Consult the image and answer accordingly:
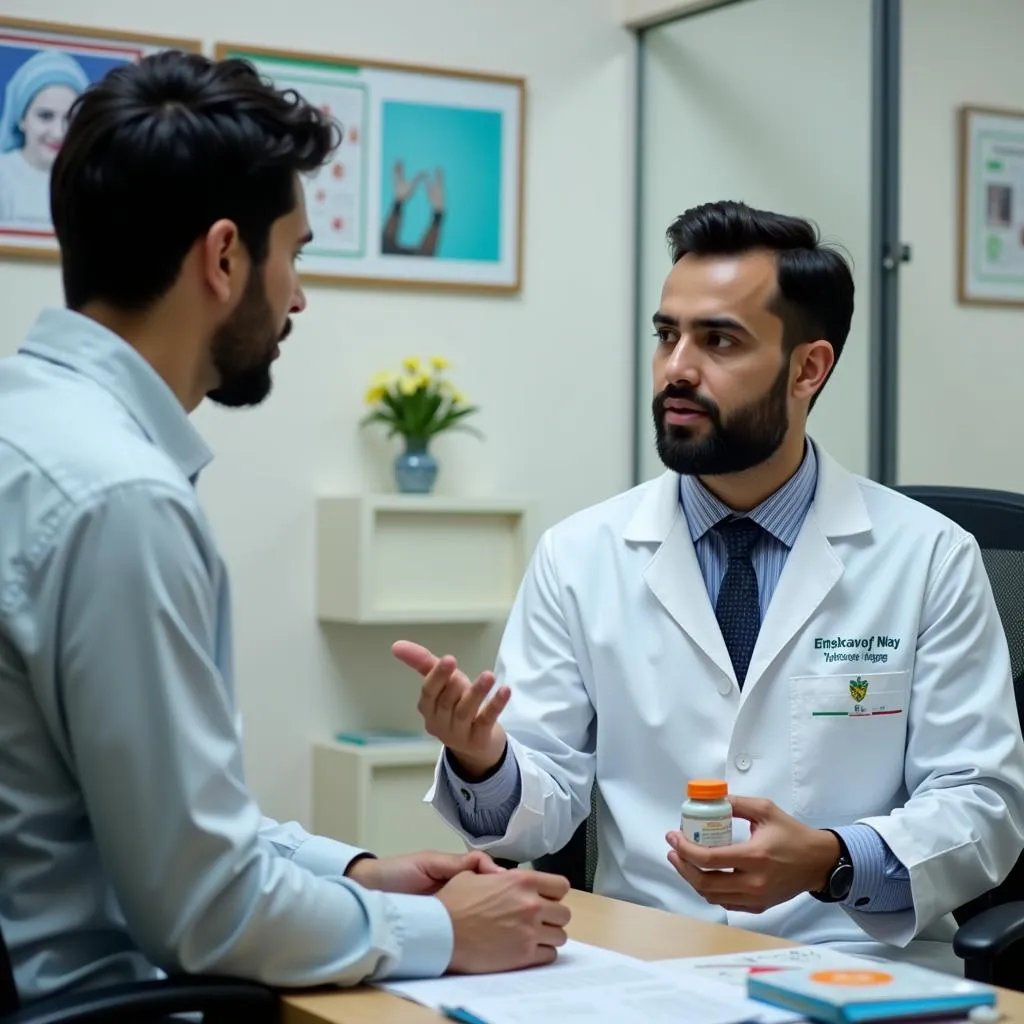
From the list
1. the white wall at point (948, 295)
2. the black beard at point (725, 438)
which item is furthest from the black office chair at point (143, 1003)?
the white wall at point (948, 295)

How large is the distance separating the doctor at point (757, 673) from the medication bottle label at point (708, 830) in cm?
3

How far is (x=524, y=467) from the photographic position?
4520 millimetres

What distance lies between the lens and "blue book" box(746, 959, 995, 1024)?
1270mm

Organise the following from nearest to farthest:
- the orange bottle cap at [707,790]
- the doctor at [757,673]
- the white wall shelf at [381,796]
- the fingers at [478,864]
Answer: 1. the fingers at [478,864]
2. the orange bottle cap at [707,790]
3. the doctor at [757,673]
4. the white wall shelf at [381,796]

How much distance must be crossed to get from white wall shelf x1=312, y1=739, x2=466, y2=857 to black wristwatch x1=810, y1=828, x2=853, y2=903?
7.25 ft

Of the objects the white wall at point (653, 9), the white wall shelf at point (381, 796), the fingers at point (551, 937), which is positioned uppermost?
the white wall at point (653, 9)

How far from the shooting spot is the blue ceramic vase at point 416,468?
421 centimetres

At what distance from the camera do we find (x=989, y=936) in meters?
1.70

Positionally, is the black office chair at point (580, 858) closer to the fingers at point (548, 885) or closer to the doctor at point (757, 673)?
the doctor at point (757, 673)

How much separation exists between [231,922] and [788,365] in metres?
1.33

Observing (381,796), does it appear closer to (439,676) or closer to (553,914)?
(439,676)

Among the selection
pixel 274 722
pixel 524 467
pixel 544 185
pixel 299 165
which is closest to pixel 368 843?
pixel 274 722

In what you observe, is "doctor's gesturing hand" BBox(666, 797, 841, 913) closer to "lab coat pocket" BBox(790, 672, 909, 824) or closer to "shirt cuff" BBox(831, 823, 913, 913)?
"shirt cuff" BBox(831, 823, 913, 913)

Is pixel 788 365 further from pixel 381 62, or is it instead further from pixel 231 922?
pixel 381 62
